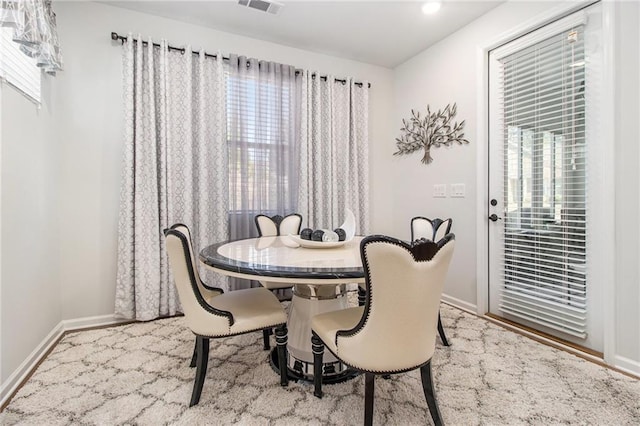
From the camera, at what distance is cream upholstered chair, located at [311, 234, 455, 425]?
3.65 ft

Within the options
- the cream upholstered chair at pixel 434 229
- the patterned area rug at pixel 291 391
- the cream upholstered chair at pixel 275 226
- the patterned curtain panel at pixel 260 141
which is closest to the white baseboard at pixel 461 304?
the patterned area rug at pixel 291 391

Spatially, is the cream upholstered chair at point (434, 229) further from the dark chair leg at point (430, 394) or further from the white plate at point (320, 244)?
the dark chair leg at point (430, 394)

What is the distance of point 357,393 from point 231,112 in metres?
2.64

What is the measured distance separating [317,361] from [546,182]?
7.24 ft

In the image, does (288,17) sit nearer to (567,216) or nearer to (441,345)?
(567,216)

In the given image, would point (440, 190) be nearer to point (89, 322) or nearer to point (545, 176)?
point (545, 176)

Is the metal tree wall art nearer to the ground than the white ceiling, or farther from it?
nearer to the ground

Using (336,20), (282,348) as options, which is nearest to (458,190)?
(336,20)

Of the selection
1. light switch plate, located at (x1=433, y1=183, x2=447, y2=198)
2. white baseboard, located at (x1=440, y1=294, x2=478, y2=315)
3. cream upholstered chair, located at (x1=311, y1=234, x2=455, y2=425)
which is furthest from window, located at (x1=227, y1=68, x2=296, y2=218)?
cream upholstered chair, located at (x1=311, y1=234, x2=455, y2=425)

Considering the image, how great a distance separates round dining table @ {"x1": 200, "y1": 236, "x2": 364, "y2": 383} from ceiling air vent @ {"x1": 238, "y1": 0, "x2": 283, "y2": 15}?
2.05 m

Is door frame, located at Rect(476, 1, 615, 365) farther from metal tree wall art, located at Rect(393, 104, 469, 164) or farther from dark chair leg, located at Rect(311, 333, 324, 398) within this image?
dark chair leg, located at Rect(311, 333, 324, 398)

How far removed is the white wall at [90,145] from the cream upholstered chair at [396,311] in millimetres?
2372

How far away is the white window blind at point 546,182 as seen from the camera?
2172 millimetres

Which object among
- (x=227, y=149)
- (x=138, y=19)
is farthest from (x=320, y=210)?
(x=138, y=19)
